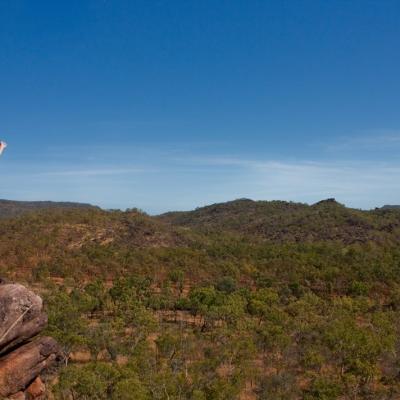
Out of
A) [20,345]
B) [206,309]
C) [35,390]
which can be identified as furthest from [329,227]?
[20,345]

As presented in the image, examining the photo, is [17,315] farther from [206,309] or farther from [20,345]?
[206,309]

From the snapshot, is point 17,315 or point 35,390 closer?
point 17,315

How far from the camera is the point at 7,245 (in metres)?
96.3

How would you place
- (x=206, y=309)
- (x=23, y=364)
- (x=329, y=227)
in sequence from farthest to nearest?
1. (x=329, y=227)
2. (x=206, y=309)
3. (x=23, y=364)

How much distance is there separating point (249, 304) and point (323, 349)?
20.8 meters

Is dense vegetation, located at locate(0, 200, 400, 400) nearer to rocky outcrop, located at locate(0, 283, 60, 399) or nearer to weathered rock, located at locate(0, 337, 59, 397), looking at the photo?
weathered rock, located at locate(0, 337, 59, 397)

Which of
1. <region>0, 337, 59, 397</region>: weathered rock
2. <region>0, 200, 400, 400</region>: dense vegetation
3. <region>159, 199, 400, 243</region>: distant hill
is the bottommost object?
<region>0, 200, 400, 400</region>: dense vegetation

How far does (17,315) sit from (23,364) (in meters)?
2.85

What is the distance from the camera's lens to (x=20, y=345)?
2064cm

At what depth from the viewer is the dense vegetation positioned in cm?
3153

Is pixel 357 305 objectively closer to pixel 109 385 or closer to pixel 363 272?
pixel 363 272

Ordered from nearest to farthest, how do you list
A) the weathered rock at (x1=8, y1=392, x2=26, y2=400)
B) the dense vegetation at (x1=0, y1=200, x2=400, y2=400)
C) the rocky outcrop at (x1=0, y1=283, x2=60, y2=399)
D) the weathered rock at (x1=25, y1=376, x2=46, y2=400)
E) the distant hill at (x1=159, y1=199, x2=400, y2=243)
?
the rocky outcrop at (x1=0, y1=283, x2=60, y2=399) < the weathered rock at (x1=8, y1=392, x2=26, y2=400) < the weathered rock at (x1=25, y1=376, x2=46, y2=400) < the dense vegetation at (x1=0, y1=200, x2=400, y2=400) < the distant hill at (x1=159, y1=199, x2=400, y2=243)

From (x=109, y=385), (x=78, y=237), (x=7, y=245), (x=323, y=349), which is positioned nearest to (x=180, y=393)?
(x=109, y=385)

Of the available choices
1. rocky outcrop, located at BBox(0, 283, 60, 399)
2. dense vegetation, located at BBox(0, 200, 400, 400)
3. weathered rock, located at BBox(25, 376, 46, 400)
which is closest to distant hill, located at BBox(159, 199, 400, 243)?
dense vegetation, located at BBox(0, 200, 400, 400)
